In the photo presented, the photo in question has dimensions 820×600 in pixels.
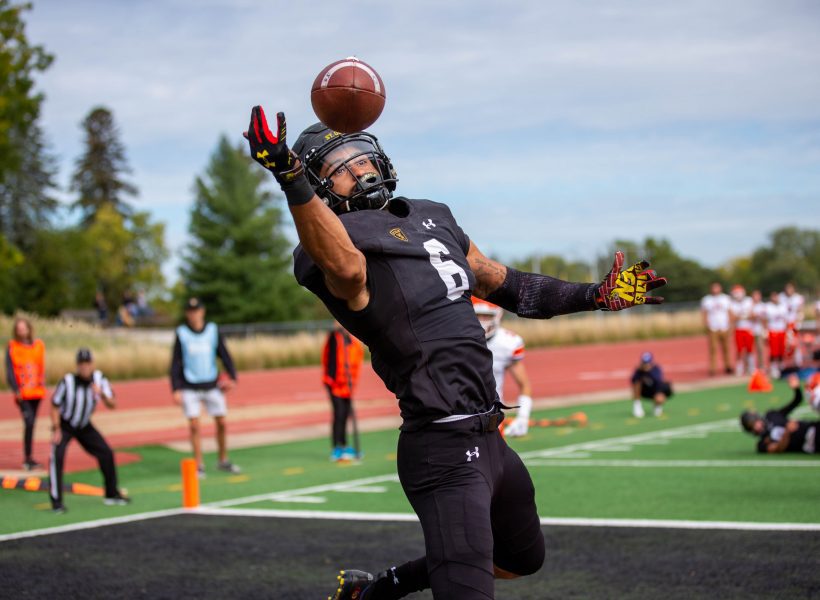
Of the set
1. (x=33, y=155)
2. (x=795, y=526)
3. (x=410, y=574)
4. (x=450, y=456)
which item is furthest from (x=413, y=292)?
(x=33, y=155)

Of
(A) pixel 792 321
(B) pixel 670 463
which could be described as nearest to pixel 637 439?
(B) pixel 670 463

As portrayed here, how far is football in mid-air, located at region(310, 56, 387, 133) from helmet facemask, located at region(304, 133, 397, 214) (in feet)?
0.45

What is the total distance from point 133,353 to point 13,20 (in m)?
9.09

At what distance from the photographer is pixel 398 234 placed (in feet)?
11.2

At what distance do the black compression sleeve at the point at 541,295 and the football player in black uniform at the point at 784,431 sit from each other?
7.08m

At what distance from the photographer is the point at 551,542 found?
6.95 metres

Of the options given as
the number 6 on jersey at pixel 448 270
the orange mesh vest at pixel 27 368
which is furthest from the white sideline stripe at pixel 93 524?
the number 6 on jersey at pixel 448 270

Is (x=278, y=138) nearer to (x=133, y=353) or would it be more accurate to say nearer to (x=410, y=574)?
(x=410, y=574)

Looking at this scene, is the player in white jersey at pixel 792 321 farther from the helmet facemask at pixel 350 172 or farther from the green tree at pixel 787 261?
the green tree at pixel 787 261

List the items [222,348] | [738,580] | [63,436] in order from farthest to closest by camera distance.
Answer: [222,348] → [63,436] → [738,580]

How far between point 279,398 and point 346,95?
18.3m

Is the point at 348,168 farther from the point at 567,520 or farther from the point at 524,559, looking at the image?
the point at 567,520

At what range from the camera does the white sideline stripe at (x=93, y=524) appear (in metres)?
7.73

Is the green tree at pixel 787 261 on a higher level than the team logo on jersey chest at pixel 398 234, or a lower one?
higher
